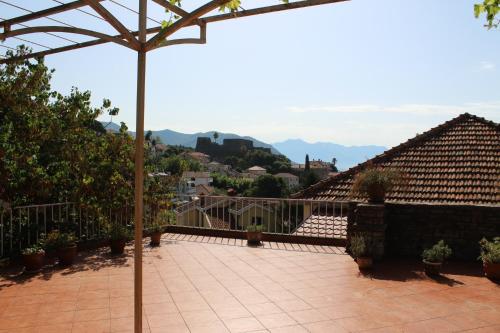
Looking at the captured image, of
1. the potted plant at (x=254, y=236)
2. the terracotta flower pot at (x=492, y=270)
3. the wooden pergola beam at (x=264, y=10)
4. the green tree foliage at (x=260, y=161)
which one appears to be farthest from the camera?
the green tree foliage at (x=260, y=161)

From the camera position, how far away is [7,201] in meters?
6.05

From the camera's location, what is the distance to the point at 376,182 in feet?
20.4

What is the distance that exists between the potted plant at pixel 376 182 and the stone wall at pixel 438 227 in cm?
29

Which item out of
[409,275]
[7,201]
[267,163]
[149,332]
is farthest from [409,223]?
[267,163]

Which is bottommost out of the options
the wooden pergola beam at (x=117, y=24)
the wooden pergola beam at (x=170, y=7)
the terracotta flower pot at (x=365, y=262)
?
the terracotta flower pot at (x=365, y=262)

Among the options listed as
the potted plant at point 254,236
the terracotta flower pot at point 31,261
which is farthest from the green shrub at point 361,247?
the terracotta flower pot at point 31,261

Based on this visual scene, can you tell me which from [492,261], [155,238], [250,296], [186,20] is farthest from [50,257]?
[492,261]

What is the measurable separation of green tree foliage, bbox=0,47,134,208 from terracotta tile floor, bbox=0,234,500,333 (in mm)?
1307

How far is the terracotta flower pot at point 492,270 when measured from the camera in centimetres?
516

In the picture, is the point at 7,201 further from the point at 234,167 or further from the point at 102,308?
the point at 234,167

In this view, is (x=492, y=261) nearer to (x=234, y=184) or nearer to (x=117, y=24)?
(x=117, y=24)

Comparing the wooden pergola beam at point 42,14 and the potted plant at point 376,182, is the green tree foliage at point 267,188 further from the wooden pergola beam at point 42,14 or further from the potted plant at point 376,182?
the wooden pergola beam at point 42,14

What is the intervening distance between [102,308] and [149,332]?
87cm

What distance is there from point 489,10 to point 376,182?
13.6 ft
